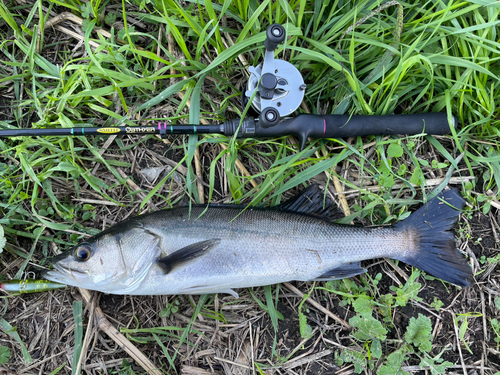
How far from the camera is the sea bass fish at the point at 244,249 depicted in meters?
2.60

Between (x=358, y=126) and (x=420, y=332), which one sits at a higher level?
(x=358, y=126)

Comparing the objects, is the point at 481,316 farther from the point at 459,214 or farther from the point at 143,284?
the point at 143,284

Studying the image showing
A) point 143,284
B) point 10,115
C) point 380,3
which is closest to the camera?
point 143,284

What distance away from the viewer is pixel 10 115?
319cm

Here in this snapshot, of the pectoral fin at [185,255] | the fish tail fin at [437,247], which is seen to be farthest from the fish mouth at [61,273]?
the fish tail fin at [437,247]

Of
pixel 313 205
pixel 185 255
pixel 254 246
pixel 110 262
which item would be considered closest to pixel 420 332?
pixel 313 205

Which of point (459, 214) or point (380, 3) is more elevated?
point (380, 3)

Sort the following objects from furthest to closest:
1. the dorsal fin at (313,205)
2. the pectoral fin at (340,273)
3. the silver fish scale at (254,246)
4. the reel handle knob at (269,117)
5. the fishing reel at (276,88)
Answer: the dorsal fin at (313,205)
the pectoral fin at (340,273)
the silver fish scale at (254,246)
the fishing reel at (276,88)
the reel handle knob at (269,117)

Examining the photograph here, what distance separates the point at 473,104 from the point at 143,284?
130 inches

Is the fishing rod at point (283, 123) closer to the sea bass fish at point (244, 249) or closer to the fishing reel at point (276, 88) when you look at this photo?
the fishing reel at point (276, 88)

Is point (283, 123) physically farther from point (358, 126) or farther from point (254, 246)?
point (254, 246)

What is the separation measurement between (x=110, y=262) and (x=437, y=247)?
275 cm

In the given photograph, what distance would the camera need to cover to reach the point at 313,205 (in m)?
2.95

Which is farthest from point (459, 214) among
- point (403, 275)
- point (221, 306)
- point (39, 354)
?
point (39, 354)
